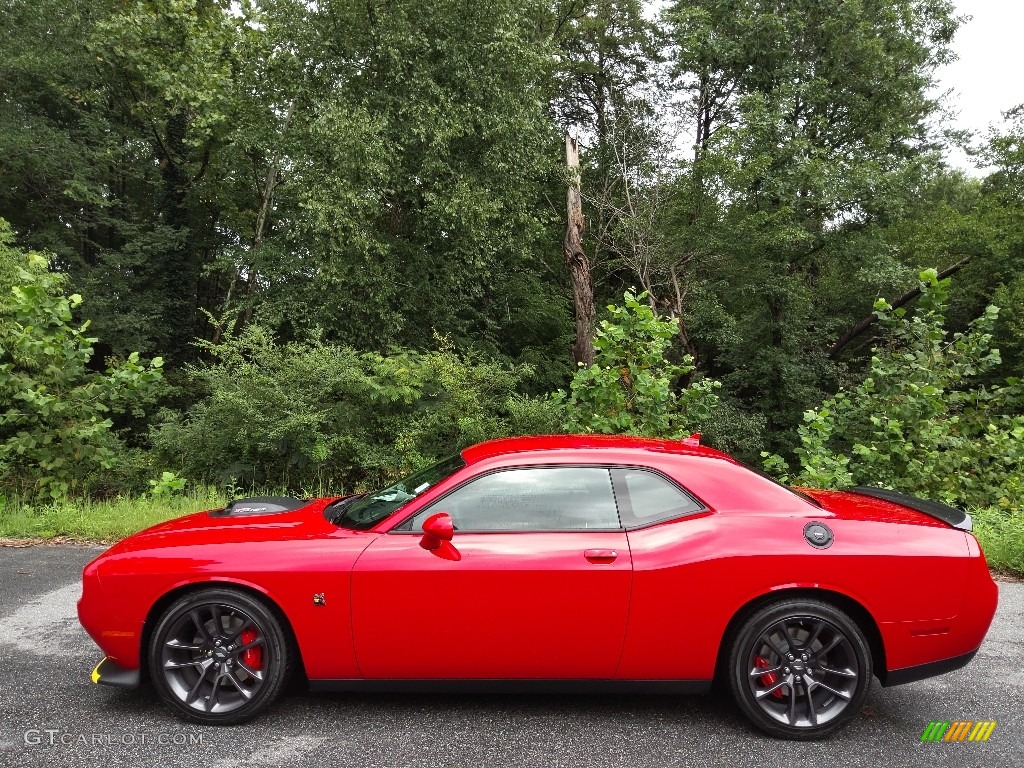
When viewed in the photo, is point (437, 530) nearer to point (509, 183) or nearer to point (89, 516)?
point (89, 516)

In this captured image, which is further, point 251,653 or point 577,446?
point 577,446

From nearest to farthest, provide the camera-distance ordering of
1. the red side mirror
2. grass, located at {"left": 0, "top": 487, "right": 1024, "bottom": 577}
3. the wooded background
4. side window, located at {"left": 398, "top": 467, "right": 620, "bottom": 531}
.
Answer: the red side mirror, side window, located at {"left": 398, "top": 467, "right": 620, "bottom": 531}, grass, located at {"left": 0, "top": 487, "right": 1024, "bottom": 577}, the wooded background

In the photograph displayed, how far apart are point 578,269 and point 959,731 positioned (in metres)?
13.3

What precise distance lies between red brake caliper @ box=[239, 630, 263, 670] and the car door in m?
0.48

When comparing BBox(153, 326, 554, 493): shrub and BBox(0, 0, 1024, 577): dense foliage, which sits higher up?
BBox(0, 0, 1024, 577): dense foliage

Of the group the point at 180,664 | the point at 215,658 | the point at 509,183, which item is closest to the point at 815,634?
the point at 215,658

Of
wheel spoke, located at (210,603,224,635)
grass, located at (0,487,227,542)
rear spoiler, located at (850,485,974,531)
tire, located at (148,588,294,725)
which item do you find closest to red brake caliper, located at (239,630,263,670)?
tire, located at (148,588,294,725)

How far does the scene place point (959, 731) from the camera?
2998 millimetres

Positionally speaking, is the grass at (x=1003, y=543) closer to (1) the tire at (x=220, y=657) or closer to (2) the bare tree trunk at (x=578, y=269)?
(1) the tire at (x=220, y=657)

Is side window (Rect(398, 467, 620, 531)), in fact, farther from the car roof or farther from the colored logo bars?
the colored logo bars

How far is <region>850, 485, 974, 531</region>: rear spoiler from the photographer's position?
10.3 feet

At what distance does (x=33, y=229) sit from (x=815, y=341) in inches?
870

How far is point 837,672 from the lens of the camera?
9.71 ft

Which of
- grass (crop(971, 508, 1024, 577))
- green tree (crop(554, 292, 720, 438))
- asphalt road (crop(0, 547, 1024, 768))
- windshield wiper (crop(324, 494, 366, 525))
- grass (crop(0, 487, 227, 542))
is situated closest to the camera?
asphalt road (crop(0, 547, 1024, 768))
